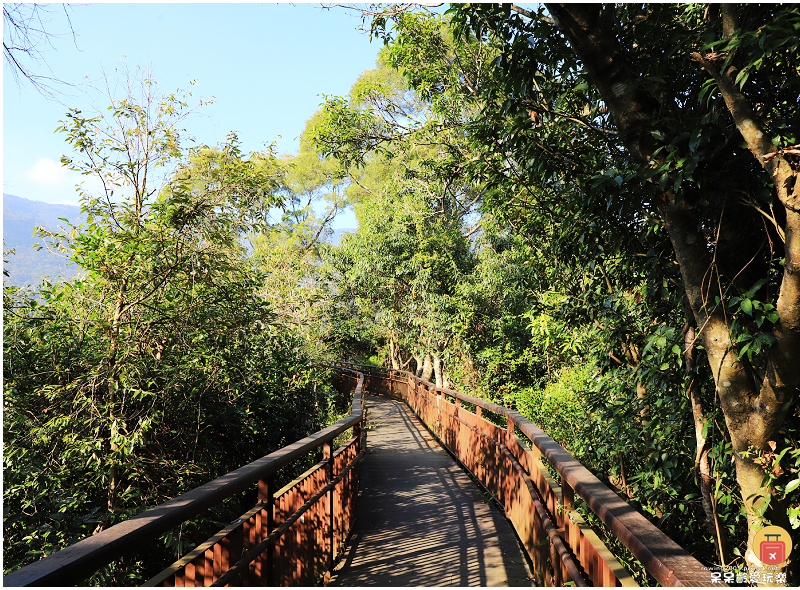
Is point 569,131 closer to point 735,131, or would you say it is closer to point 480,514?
point 735,131

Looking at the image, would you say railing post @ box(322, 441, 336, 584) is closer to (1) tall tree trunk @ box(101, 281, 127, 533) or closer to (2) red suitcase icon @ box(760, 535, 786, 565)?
(1) tall tree trunk @ box(101, 281, 127, 533)

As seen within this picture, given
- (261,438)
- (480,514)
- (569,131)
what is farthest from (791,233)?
(261,438)

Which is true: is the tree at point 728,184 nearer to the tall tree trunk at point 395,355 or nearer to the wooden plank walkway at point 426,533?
the wooden plank walkway at point 426,533

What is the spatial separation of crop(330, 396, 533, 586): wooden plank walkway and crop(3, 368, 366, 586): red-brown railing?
1.21 feet

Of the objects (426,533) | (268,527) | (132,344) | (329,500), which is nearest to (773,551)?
Answer: (268,527)

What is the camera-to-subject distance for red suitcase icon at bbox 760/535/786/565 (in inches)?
103

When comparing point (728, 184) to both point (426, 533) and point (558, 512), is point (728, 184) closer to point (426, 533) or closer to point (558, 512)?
point (558, 512)

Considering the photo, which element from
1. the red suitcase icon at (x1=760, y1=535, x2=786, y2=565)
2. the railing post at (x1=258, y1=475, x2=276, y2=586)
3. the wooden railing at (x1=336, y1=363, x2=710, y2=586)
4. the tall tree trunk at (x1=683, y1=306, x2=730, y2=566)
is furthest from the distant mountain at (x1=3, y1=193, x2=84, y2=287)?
the red suitcase icon at (x1=760, y1=535, x2=786, y2=565)

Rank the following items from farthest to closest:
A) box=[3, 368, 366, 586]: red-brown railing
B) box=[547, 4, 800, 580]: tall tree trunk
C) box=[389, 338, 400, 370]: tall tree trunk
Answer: box=[389, 338, 400, 370]: tall tree trunk → box=[547, 4, 800, 580]: tall tree trunk → box=[3, 368, 366, 586]: red-brown railing

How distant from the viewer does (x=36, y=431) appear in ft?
15.5

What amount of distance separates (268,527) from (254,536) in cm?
12

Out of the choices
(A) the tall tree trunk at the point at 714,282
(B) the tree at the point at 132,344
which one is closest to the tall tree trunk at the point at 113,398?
(B) the tree at the point at 132,344

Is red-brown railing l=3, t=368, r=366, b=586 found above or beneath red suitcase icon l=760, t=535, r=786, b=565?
above

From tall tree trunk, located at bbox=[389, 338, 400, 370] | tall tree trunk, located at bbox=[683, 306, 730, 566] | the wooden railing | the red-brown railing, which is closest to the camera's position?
the red-brown railing
